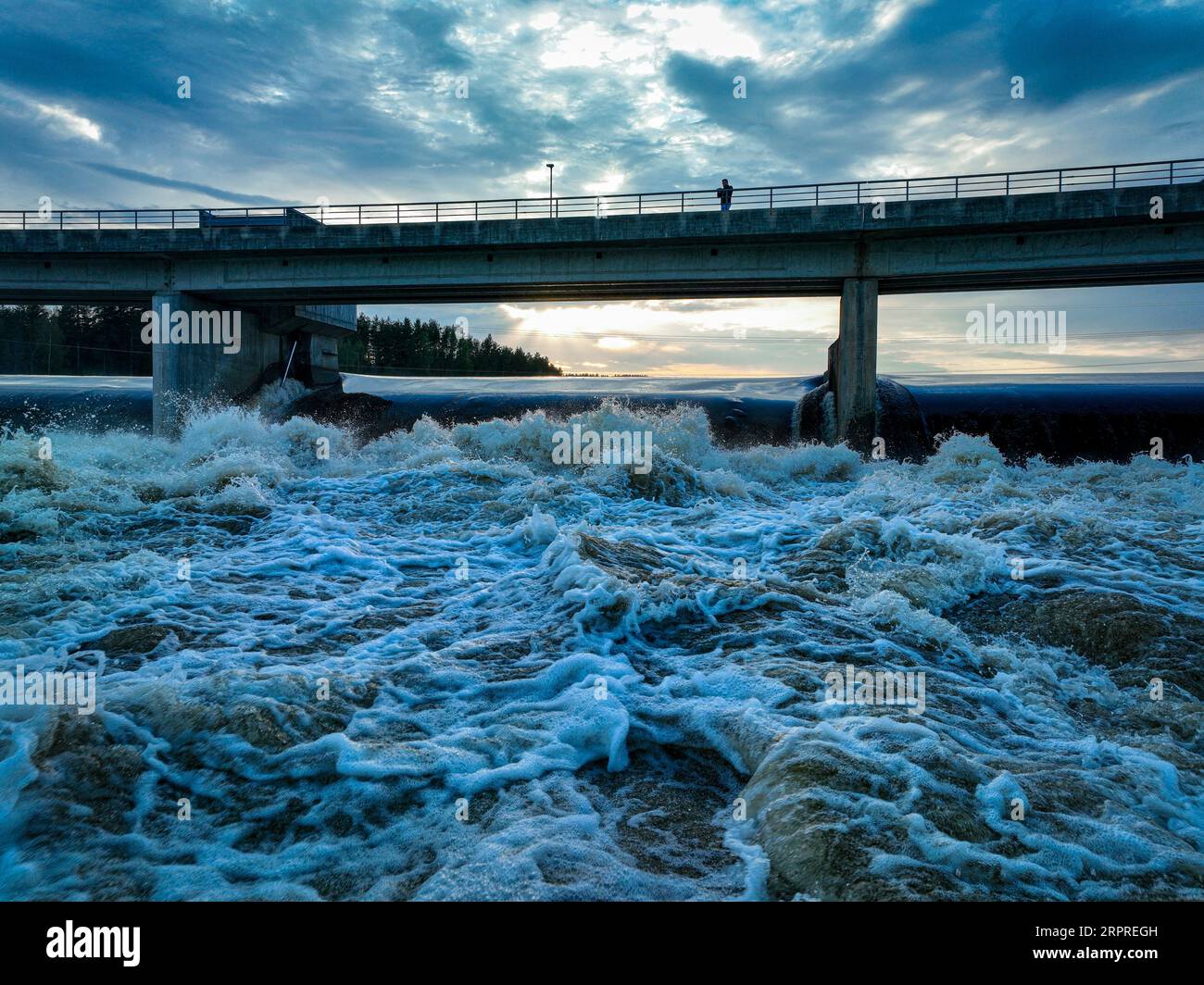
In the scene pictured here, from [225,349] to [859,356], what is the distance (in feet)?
91.1

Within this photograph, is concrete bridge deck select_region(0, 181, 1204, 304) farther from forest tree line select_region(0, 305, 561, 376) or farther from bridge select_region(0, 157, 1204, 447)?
forest tree line select_region(0, 305, 561, 376)

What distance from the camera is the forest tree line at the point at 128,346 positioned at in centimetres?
6406

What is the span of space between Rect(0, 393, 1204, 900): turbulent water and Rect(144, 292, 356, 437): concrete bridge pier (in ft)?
68.0

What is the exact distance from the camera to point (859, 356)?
2677 centimetres

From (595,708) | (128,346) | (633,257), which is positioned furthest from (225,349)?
(128,346)

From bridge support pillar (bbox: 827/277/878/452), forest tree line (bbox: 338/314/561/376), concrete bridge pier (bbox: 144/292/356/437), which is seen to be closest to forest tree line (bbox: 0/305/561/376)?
forest tree line (bbox: 338/314/561/376)

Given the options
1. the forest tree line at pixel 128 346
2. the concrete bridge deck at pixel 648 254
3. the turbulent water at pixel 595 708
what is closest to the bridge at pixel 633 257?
the concrete bridge deck at pixel 648 254

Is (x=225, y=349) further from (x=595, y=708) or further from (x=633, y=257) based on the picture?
(x=595, y=708)

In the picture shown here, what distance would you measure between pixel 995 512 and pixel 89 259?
120 feet

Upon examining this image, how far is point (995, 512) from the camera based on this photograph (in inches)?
465

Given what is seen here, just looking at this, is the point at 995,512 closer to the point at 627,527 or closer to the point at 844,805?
the point at 627,527

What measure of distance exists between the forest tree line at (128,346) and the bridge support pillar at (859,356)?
42.7m

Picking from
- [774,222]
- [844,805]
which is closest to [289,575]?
[844,805]

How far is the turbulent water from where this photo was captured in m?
3.60
